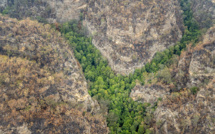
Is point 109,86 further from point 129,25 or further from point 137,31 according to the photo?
point 129,25

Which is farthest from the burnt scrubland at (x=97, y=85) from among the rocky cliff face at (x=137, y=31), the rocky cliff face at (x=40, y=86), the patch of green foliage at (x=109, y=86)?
the rocky cliff face at (x=137, y=31)

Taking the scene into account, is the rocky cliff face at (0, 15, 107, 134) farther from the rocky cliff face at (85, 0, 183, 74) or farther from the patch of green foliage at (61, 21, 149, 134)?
the rocky cliff face at (85, 0, 183, 74)

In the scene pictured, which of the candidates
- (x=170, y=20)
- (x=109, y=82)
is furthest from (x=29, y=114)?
(x=170, y=20)

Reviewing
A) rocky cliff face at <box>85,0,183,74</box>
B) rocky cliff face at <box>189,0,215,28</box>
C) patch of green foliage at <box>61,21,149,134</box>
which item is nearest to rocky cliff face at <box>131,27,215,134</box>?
patch of green foliage at <box>61,21,149,134</box>

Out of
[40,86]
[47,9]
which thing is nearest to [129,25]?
[47,9]

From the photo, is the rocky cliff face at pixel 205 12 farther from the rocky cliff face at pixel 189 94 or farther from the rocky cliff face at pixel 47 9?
the rocky cliff face at pixel 47 9

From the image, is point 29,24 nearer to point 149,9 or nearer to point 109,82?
point 109,82
